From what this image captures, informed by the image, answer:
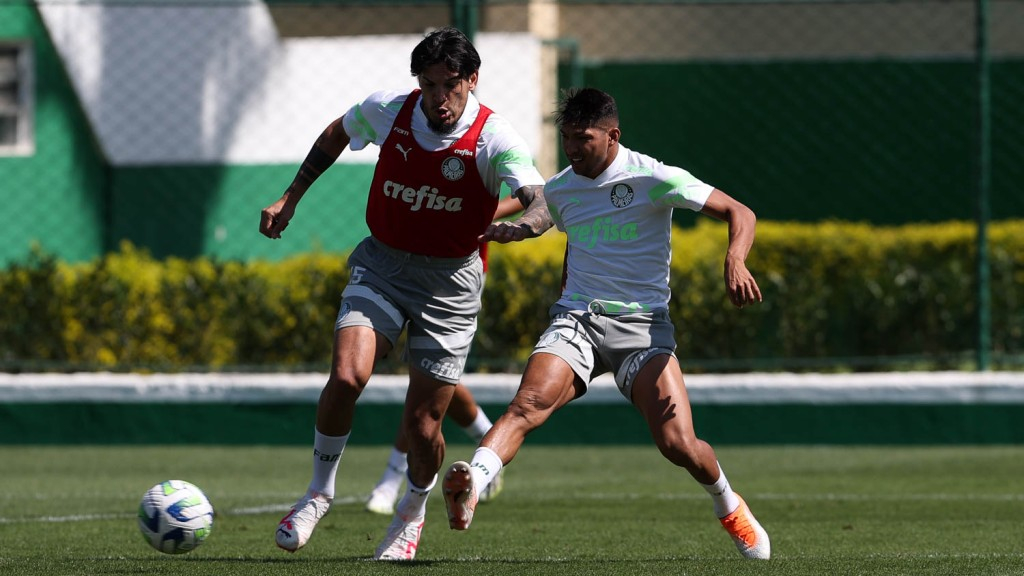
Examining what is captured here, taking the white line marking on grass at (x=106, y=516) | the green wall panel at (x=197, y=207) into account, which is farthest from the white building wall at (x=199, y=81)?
the white line marking on grass at (x=106, y=516)

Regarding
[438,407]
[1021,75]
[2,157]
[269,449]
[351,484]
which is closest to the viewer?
[438,407]

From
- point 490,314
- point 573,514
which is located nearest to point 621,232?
point 573,514

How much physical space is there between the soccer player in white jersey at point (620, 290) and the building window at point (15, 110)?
14442mm

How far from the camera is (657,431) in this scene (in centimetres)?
630

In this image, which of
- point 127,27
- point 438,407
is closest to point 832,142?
point 127,27

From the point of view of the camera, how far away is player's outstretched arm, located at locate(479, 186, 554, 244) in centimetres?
603

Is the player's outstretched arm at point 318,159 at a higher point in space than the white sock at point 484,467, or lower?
higher

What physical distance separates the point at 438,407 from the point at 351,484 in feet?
10.3

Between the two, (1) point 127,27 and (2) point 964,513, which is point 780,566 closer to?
(2) point 964,513

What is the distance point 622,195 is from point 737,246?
25.4 inches

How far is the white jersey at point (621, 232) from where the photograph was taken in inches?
255

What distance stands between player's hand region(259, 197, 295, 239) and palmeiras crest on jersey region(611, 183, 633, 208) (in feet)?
4.52

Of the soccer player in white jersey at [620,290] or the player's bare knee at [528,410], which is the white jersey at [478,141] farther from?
the player's bare knee at [528,410]

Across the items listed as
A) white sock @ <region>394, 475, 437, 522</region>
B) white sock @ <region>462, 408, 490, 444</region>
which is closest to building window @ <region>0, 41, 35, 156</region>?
white sock @ <region>462, 408, 490, 444</region>
